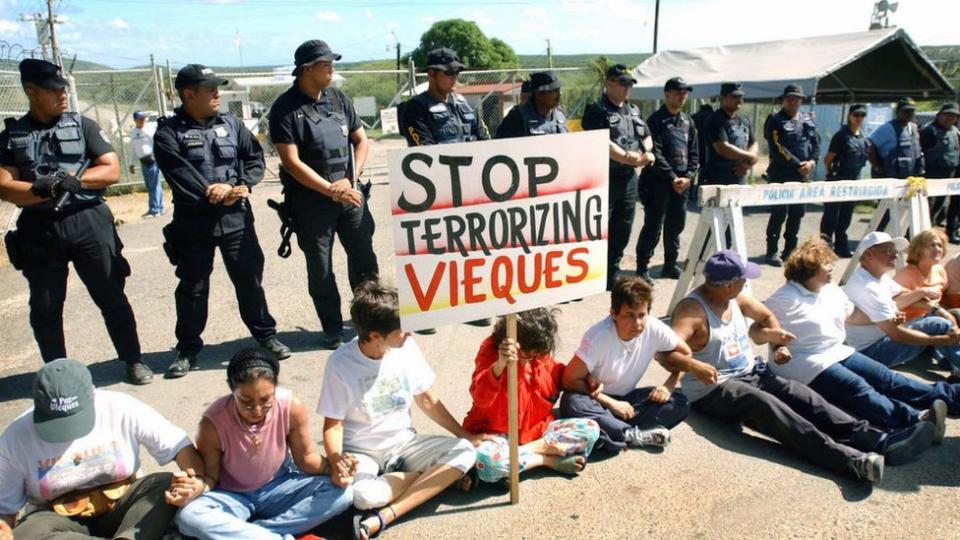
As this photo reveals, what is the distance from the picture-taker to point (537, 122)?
5.88 meters

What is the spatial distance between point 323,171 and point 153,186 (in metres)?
8.19

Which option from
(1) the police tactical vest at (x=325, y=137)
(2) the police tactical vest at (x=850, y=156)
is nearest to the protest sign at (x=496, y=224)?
(1) the police tactical vest at (x=325, y=137)

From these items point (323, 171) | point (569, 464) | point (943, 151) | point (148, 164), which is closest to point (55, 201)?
point (323, 171)

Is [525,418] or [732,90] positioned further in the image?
[732,90]

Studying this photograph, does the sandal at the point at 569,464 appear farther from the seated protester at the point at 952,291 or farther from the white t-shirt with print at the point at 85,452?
the seated protester at the point at 952,291

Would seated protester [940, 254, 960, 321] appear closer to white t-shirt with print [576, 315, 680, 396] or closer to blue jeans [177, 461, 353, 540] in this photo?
white t-shirt with print [576, 315, 680, 396]

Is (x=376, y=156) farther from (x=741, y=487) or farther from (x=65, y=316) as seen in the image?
(x=741, y=487)

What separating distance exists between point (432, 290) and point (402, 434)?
0.86 meters

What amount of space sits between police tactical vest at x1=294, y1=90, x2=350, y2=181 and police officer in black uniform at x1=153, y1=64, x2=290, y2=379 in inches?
15.2

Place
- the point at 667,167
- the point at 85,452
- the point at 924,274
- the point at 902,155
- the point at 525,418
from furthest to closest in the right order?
the point at 902,155
the point at 667,167
the point at 924,274
the point at 525,418
the point at 85,452

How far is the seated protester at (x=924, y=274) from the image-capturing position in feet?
16.3

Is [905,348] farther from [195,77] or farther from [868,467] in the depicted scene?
[195,77]

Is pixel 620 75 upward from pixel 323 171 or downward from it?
upward

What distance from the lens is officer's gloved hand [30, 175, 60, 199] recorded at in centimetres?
410
